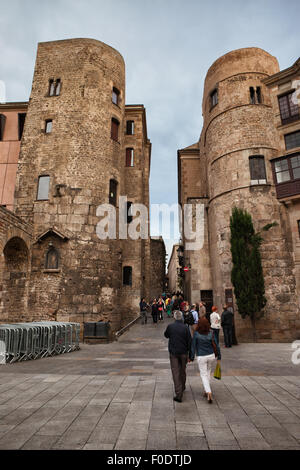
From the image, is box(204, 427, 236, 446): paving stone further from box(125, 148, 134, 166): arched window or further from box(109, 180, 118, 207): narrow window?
box(125, 148, 134, 166): arched window

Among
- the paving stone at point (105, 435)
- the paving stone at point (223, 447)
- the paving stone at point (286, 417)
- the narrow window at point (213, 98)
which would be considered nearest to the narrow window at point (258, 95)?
the narrow window at point (213, 98)

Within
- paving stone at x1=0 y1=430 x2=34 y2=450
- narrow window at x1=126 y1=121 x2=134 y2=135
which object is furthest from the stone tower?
paving stone at x1=0 y1=430 x2=34 y2=450

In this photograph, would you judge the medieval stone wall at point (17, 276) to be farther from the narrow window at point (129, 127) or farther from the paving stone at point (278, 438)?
the narrow window at point (129, 127)

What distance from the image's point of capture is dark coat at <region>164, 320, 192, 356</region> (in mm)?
5302

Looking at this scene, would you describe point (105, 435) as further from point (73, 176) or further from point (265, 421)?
point (73, 176)

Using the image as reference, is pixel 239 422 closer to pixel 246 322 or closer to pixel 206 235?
pixel 246 322

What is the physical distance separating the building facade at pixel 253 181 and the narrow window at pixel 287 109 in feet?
0.21

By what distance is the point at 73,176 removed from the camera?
1577 centimetres

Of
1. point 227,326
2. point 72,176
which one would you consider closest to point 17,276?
point 72,176

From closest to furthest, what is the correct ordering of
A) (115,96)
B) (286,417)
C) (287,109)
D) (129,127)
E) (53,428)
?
(53,428)
(286,417)
(287,109)
(115,96)
(129,127)

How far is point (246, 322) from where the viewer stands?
14.2 m

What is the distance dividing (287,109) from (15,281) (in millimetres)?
19038

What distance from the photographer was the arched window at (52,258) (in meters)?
14.8

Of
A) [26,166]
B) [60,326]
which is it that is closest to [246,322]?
[60,326]
